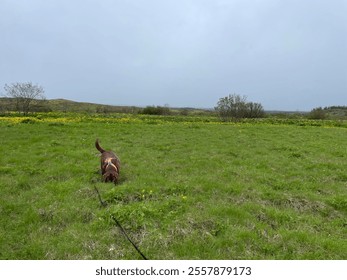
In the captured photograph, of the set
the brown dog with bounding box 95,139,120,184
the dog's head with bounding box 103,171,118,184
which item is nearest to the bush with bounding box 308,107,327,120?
the brown dog with bounding box 95,139,120,184

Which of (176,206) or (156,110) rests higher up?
(156,110)

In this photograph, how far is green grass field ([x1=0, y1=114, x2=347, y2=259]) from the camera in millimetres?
5016

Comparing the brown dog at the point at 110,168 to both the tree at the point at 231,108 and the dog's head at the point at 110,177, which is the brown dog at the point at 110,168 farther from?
the tree at the point at 231,108

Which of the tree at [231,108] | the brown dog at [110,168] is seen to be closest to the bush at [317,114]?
the tree at [231,108]

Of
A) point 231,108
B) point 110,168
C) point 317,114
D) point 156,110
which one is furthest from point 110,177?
point 317,114

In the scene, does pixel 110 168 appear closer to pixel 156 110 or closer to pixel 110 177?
pixel 110 177

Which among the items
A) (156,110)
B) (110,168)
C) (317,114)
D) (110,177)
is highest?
(317,114)

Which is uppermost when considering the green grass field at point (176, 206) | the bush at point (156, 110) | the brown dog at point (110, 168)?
the bush at point (156, 110)

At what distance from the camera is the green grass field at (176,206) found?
502 centimetres

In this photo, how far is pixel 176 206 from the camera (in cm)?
662

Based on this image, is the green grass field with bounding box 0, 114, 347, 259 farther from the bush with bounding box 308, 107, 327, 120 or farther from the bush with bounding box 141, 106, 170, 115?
the bush with bounding box 308, 107, 327, 120

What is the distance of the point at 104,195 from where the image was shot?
7.20 m
